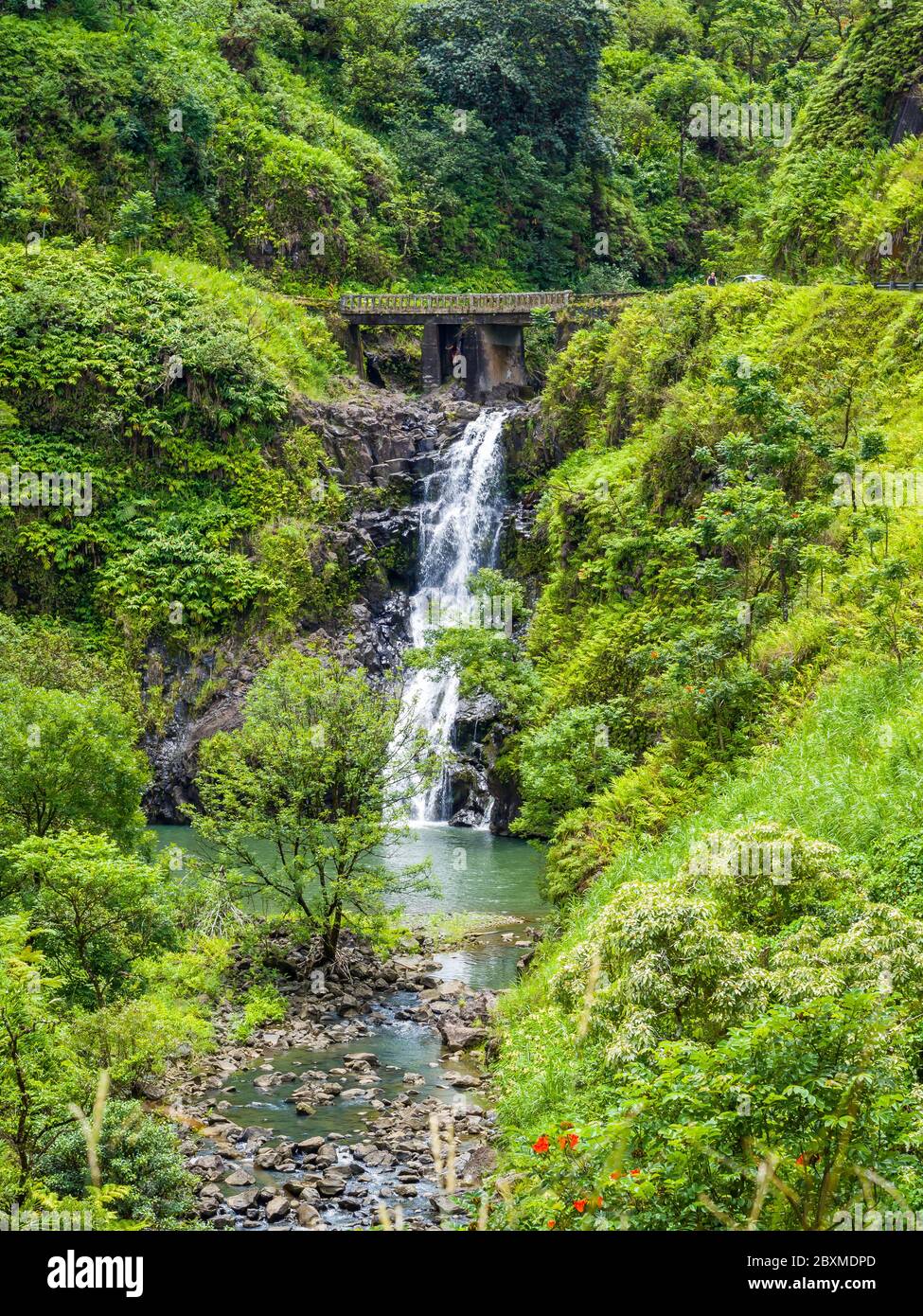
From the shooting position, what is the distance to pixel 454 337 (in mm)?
48188

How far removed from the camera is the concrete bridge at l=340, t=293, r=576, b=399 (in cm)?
4688

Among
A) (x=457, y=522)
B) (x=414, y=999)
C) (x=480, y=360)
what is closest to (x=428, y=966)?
(x=414, y=999)

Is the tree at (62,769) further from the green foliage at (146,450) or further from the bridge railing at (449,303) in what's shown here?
the bridge railing at (449,303)

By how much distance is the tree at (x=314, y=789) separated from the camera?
2358cm

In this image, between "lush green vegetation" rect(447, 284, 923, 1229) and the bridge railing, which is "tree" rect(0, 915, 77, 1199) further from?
the bridge railing

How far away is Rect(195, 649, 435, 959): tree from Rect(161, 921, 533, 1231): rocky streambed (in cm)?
137

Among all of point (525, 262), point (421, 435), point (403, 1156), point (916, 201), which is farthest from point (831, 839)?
point (525, 262)

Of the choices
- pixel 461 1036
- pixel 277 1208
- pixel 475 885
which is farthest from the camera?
pixel 475 885

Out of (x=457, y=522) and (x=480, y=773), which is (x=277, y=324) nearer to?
(x=457, y=522)

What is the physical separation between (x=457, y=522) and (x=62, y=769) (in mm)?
22957

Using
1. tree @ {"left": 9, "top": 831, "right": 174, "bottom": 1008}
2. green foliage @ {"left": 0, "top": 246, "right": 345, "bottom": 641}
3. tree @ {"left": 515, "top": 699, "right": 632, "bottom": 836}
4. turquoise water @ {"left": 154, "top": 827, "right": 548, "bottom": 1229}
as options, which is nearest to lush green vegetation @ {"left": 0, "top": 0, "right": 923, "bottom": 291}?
green foliage @ {"left": 0, "top": 246, "right": 345, "bottom": 641}

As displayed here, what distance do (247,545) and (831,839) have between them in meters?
29.1

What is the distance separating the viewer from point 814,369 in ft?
100

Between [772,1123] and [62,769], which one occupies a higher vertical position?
[62,769]
